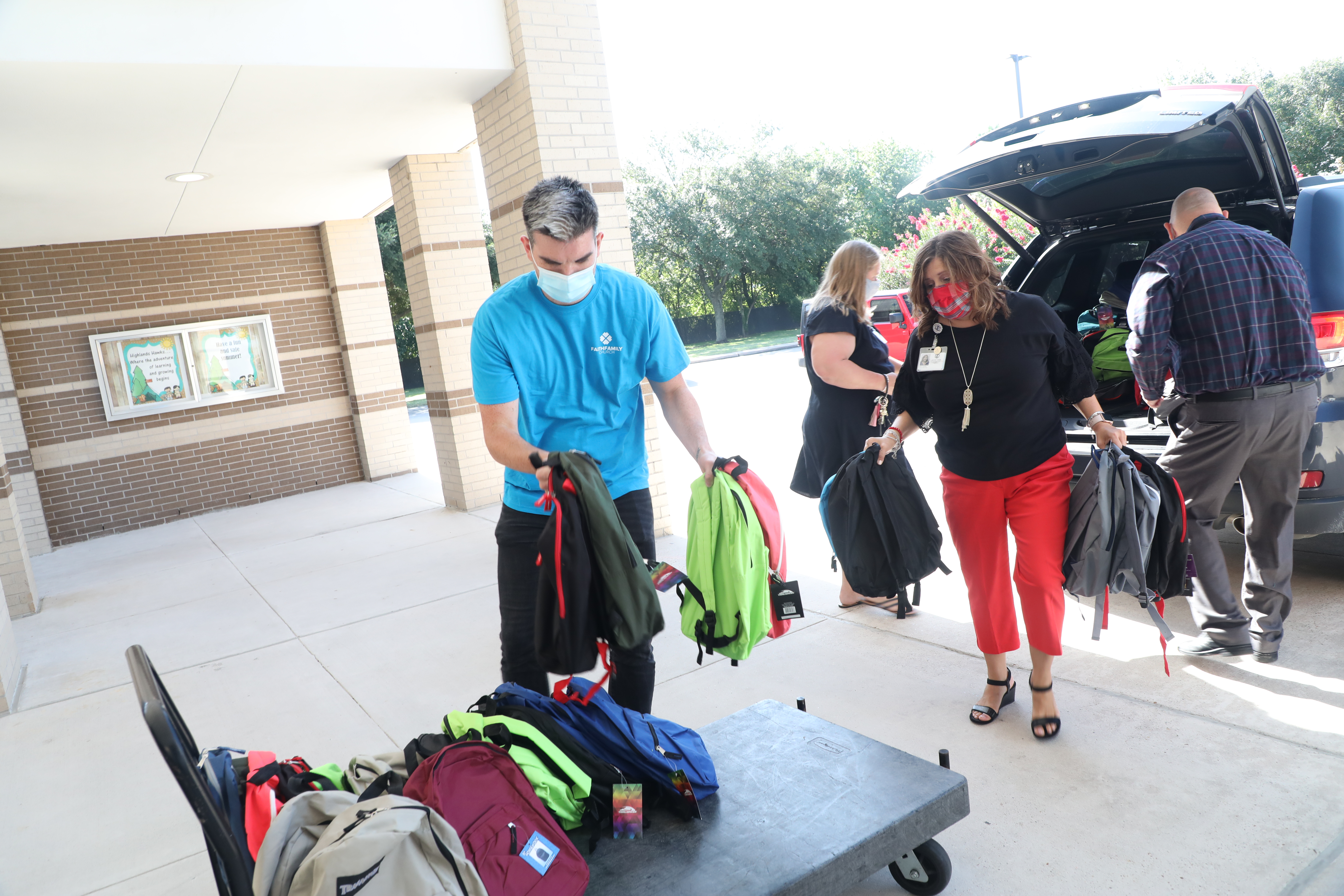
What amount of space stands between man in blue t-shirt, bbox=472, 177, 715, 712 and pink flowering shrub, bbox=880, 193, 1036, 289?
39.4 feet

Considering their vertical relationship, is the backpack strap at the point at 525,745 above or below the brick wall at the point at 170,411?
below

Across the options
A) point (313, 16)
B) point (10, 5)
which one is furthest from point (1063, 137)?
point (10, 5)

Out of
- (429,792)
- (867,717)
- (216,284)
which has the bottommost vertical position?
(867,717)

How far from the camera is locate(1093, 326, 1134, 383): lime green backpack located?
4973mm

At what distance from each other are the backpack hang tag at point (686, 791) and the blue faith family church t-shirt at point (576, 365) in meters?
0.86

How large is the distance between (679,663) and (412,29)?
15.8 feet

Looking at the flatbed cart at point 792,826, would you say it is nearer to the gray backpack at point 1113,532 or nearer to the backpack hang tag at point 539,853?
the backpack hang tag at point 539,853

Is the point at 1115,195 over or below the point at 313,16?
below

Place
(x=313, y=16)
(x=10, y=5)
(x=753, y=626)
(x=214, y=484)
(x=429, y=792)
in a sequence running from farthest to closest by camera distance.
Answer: (x=214, y=484)
(x=313, y=16)
(x=10, y=5)
(x=753, y=626)
(x=429, y=792)

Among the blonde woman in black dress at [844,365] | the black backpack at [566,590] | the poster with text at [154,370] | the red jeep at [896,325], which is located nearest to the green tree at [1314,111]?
the red jeep at [896,325]

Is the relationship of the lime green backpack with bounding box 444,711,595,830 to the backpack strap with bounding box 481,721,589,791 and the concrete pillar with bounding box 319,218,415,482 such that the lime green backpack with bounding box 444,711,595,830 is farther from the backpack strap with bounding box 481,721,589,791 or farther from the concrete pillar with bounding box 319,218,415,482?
the concrete pillar with bounding box 319,218,415,482

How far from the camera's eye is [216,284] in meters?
11.4

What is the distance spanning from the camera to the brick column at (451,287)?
891 centimetres

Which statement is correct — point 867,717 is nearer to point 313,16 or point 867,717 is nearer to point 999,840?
point 999,840
